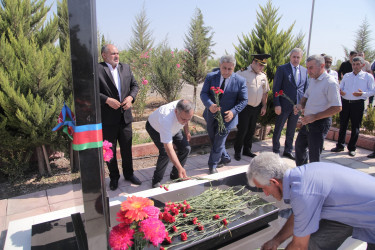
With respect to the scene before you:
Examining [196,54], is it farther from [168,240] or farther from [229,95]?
[168,240]

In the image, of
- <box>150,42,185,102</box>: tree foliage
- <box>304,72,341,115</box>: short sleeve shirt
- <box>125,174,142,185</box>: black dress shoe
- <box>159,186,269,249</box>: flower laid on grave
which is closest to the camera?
<box>159,186,269,249</box>: flower laid on grave

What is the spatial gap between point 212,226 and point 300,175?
3.04ft

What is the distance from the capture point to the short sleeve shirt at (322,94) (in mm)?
3449

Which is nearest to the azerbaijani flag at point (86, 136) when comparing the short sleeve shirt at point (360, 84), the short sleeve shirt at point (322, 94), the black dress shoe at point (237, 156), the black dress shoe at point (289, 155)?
the short sleeve shirt at point (322, 94)

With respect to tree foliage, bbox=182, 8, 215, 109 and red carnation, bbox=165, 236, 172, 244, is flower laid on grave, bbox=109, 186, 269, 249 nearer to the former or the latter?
red carnation, bbox=165, 236, 172, 244

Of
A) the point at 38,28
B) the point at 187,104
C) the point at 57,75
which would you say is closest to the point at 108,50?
the point at 57,75

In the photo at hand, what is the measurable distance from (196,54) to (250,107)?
17.9ft

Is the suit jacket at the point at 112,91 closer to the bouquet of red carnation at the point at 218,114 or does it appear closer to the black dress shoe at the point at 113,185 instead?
the black dress shoe at the point at 113,185

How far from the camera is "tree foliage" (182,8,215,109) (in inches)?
379

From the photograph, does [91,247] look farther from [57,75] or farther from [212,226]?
[57,75]

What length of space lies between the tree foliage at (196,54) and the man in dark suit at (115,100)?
5.64m

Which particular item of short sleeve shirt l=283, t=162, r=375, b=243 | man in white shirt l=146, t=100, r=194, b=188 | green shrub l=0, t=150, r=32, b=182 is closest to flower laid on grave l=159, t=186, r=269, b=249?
man in white shirt l=146, t=100, r=194, b=188

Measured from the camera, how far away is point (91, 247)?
1879mm

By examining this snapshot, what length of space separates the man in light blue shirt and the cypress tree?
3.07 metres
